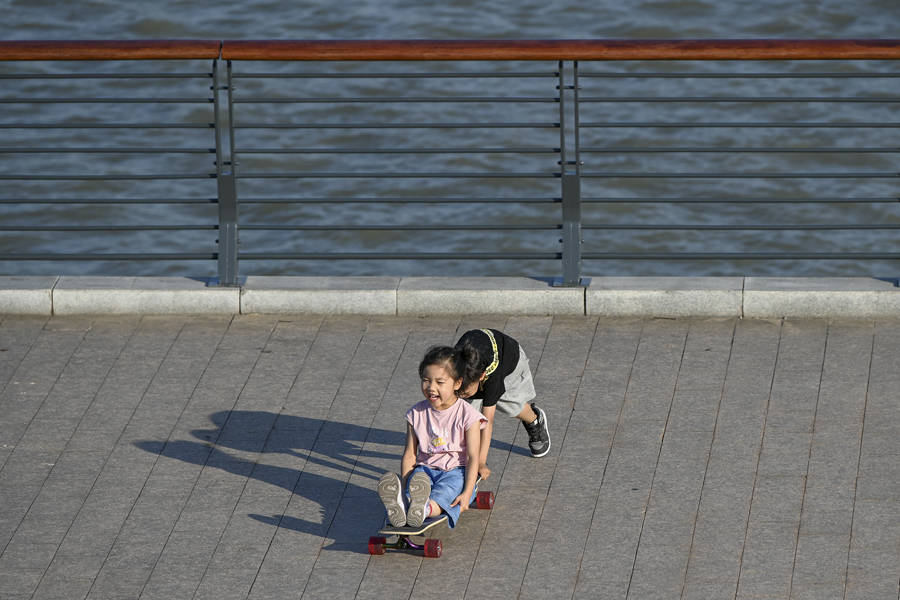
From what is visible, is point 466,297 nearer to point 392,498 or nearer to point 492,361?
point 492,361

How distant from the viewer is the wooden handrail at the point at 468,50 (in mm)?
7762

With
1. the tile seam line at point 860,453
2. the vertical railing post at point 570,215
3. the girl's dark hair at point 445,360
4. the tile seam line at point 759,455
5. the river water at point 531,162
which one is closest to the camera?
the tile seam line at point 860,453

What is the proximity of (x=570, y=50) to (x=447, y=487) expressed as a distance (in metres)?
2.83

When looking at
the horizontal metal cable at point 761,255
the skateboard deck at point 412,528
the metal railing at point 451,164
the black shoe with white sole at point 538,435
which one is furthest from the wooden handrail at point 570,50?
the metal railing at point 451,164

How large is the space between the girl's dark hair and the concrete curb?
6.55 ft

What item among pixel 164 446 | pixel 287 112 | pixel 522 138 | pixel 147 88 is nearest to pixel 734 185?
pixel 522 138

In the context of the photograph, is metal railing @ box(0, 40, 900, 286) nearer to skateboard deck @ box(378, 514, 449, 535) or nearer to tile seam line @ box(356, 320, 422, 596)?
tile seam line @ box(356, 320, 422, 596)

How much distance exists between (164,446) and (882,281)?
4001mm

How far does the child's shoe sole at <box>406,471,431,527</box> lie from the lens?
5.93 metres

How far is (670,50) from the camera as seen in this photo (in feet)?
25.7

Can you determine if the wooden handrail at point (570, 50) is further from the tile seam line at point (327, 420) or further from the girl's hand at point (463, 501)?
the girl's hand at point (463, 501)

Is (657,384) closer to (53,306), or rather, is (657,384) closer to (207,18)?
(53,306)

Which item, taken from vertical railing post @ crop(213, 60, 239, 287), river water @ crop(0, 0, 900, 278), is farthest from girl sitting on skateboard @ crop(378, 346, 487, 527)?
river water @ crop(0, 0, 900, 278)

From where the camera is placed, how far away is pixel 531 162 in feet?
59.5
